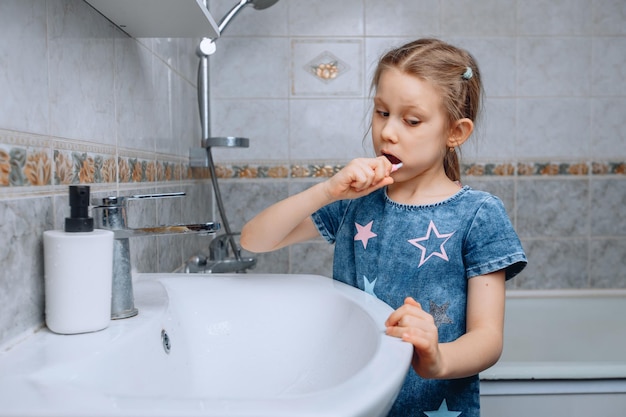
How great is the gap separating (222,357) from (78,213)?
24 centimetres

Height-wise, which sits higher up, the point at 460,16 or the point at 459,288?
the point at 460,16

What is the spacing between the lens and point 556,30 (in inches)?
76.8

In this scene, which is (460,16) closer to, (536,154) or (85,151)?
(536,154)

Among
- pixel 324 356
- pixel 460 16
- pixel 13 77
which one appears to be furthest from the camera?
pixel 460 16

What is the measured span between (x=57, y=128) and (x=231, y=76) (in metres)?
1.29

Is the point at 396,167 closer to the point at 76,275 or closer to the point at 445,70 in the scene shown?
the point at 445,70

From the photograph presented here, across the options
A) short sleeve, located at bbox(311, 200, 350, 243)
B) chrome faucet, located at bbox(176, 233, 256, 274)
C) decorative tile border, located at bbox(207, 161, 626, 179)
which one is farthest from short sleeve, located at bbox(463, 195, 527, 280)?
decorative tile border, located at bbox(207, 161, 626, 179)

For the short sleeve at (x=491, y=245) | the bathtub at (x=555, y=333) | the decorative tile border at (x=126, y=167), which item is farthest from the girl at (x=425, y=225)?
the bathtub at (x=555, y=333)

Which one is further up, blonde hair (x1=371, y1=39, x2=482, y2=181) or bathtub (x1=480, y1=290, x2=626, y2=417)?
blonde hair (x1=371, y1=39, x2=482, y2=181)

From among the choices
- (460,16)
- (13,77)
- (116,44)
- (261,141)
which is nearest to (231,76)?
(261,141)

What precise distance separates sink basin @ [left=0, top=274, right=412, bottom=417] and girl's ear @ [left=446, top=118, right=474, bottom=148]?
30 centimetres

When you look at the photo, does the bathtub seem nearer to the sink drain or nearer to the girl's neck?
the girl's neck

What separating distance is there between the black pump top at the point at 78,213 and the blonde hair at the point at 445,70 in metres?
0.47

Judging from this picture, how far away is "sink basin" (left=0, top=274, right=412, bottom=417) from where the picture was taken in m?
0.38
